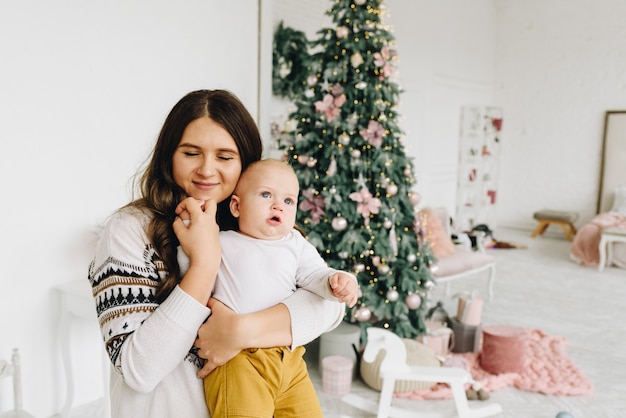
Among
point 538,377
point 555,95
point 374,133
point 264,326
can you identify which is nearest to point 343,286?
point 264,326

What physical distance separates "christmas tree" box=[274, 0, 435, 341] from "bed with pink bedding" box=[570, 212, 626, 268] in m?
4.34

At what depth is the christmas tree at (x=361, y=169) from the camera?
10.8 feet

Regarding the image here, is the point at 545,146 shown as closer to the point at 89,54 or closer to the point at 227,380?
the point at 89,54

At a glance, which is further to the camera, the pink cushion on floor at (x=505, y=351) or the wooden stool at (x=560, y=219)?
the wooden stool at (x=560, y=219)

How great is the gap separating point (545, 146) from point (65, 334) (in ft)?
27.0

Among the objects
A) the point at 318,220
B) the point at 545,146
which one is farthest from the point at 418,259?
the point at 545,146

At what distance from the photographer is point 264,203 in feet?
4.06

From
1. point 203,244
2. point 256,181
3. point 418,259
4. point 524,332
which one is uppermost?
point 256,181

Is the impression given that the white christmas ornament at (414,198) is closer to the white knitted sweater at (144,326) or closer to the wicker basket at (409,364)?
the wicker basket at (409,364)

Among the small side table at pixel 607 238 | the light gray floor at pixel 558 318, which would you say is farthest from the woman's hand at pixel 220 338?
the small side table at pixel 607 238

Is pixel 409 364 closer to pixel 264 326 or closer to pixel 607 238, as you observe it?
pixel 264 326

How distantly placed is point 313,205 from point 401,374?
1177mm

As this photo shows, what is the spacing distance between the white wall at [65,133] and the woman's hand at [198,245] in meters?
1.78

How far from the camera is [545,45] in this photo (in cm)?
870
